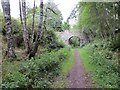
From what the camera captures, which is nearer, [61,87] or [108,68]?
[61,87]

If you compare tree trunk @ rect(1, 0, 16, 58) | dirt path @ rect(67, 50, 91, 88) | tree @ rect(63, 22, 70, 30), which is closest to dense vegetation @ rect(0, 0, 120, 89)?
tree trunk @ rect(1, 0, 16, 58)

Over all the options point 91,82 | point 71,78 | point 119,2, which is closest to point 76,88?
point 91,82

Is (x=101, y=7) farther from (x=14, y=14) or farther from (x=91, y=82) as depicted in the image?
(x=91, y=82)

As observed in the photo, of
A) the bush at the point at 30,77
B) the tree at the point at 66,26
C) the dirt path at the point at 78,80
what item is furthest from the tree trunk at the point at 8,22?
the tree at the point at 66,26

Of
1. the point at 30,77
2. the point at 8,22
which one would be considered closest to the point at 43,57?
the point at 8,22

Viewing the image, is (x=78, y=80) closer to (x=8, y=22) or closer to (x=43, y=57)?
(x=43, y=57)

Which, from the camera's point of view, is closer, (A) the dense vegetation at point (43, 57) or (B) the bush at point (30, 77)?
(B) the bush at point (30, 77)

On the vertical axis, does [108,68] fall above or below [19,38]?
below

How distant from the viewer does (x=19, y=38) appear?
13.7m

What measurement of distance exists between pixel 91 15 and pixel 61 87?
9.45m

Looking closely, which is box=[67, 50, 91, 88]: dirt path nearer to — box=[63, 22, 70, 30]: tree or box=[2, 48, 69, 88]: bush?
box=[2, 48, 69, 88]: bush

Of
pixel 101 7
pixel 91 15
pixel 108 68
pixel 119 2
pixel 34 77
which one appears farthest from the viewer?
pixel 91 15

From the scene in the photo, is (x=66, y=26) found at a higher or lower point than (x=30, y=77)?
higher

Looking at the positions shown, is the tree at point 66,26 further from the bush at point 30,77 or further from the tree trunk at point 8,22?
the bush at point 30,77
